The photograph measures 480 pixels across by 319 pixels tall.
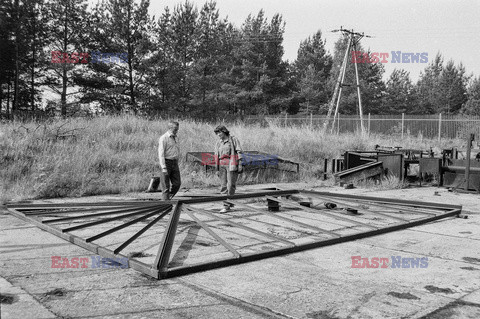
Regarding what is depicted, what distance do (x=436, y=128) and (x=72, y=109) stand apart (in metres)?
26.3

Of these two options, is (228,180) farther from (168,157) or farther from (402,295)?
(402,295)

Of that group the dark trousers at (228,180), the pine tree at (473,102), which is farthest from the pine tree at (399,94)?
the dark trousers at (228,180)

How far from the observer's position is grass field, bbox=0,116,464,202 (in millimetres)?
11164

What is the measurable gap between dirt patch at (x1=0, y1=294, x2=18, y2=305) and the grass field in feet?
20.7

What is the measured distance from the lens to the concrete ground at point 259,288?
367cm

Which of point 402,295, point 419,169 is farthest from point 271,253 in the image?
point 419,169

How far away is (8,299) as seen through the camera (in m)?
3.82

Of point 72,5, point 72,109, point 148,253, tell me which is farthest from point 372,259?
point 72,5

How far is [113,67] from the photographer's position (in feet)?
121

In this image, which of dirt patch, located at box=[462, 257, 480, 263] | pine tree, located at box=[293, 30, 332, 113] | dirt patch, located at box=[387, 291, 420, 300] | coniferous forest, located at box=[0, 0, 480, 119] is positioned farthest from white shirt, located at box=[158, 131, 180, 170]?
pine tree, located at box=[293, 30, 332, 113]

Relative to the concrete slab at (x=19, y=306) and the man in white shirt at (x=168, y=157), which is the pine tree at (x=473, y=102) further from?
the concrete slab at (x=19, y=306)

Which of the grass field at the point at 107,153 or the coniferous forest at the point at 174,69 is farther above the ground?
the coniferous forest at the point at 174,69

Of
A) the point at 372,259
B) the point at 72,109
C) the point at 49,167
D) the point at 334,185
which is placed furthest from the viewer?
the point at 72,109

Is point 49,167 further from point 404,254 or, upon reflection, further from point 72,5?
point 72,5
